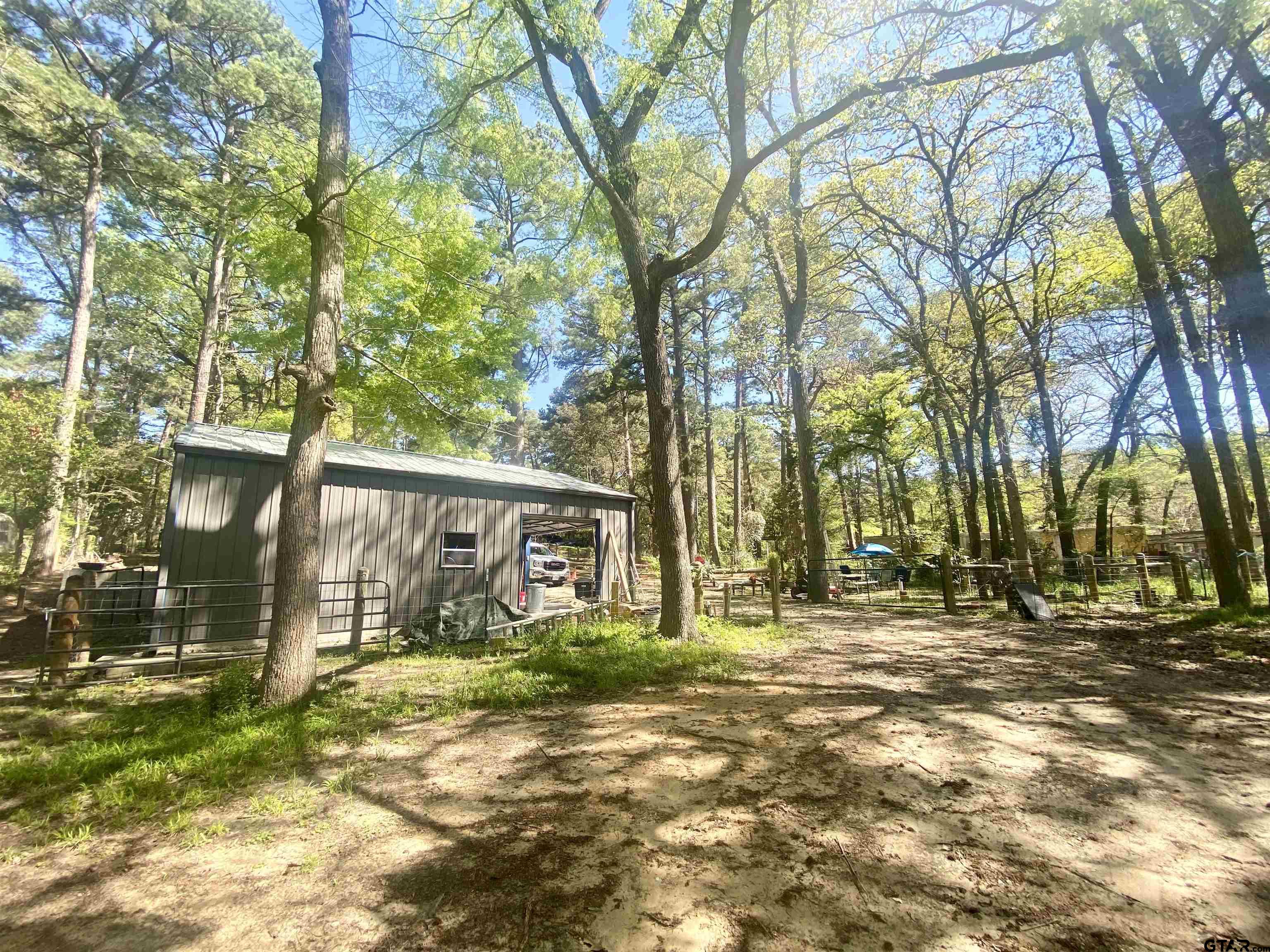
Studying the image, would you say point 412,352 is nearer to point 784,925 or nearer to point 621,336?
point 621,336

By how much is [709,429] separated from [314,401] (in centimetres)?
1967

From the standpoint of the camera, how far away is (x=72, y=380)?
14570mm

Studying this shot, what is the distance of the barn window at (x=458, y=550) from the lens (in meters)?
10.5

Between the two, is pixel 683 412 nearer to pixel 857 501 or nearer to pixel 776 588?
pixel 776 588

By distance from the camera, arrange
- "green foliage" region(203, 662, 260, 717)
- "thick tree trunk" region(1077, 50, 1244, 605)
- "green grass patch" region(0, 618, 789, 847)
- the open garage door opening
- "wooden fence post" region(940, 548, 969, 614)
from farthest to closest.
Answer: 1. the open garage door opening
2. "wooden fence post" region(940, 548, 969, 614)
3. "thick tree trunk" region(1077, 50, 1244, 605)
4. "green foliage" region(203, 662, 260, 717)
5. "green grass patch" region(0, 618, 789, 847)

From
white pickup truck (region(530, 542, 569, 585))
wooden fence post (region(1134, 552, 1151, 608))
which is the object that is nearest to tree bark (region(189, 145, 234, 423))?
white pickup truck (region(530, 542, 569, 585))

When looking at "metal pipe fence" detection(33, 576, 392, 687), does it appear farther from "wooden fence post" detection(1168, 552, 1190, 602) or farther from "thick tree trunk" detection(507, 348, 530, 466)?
"wooden fence post" detection(1168, 552, 1190, 602)

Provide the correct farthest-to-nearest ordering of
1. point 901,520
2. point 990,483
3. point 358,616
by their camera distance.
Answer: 1. point 901,520
2. point 990,483
3. point 358,616

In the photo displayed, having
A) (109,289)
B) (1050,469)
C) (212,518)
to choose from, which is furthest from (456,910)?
(109,289)

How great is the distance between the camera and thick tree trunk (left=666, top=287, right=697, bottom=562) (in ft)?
70.9

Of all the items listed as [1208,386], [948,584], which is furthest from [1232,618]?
[1208,386]

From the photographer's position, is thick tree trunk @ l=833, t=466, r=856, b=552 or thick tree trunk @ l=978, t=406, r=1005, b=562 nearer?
thick tree trunk @ l=978, t=406, r=1005, b=562

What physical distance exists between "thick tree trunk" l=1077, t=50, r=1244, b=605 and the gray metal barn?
10.6 m

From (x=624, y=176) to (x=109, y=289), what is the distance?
85.5 ft
